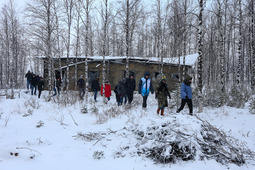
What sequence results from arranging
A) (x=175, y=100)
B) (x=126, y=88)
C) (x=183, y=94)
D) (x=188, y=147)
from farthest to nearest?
1. (x=126, y=88)
2. (x=175, y=100)
3. (x=183, y=94)
4. (x=188, y=147)

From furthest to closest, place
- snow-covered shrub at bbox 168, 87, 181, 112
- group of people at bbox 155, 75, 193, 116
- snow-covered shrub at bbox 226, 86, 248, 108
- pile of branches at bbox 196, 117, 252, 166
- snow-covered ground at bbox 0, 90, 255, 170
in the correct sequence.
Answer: snow-covered shrub at bbox 226, 86, 248, 108, snow-covered shrub at bbox 168, 87, 181, 112, group of people at bbox 155, 75, 193, 116, pile of branches at bbox 196, 117, 252, 166, snow-covered ground at bbox 0, 90, 255, 170

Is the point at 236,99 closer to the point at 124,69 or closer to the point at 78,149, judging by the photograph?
the point at 78,149

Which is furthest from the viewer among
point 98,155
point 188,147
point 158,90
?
point 158,90

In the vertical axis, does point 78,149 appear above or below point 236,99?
below

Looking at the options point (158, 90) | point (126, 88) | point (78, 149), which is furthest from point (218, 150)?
point (126, 88)

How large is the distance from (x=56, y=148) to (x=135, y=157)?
177 centimetres

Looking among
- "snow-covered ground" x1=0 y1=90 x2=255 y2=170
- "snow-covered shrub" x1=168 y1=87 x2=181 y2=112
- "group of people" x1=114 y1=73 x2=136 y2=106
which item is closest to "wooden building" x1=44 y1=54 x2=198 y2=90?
"group of people" x1=114 y1=73 x2=136 y2=106

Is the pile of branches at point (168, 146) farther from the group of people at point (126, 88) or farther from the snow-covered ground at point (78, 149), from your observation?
the group of people at point (126, 88)

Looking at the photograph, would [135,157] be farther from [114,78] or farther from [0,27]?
[0,27]

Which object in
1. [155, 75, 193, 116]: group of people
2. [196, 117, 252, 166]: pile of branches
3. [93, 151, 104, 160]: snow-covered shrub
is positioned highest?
[155, 75, 193, 116]: group of people

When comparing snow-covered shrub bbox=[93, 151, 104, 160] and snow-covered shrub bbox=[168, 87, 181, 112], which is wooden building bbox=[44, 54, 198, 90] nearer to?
snow-covered shrub bbox=[168, 87, 181, 112]

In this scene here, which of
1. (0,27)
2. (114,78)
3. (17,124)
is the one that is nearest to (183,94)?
(17,124)

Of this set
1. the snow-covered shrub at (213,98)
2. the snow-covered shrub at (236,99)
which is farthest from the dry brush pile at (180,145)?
the snow-covered shrub at (236,99)

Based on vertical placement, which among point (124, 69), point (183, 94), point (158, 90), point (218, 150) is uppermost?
point (124, 69)
